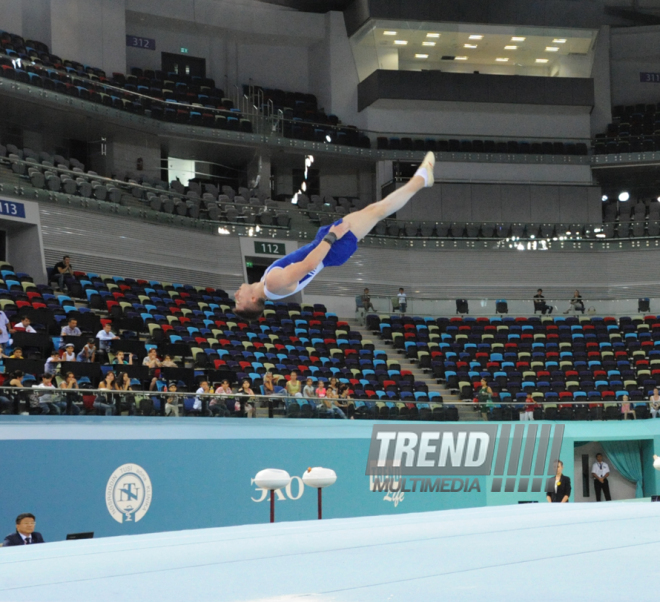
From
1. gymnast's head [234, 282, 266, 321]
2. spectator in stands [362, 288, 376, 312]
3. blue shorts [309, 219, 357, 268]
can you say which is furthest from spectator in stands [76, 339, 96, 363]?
spectator in stands [362, 288, 376, 312]

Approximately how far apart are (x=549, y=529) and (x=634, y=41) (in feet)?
110

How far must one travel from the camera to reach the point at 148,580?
357 centimetres

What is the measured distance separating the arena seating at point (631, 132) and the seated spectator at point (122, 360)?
22.9 m

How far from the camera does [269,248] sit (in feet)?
87.0

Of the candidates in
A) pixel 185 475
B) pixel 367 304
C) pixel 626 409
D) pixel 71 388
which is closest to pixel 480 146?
pixel 367 304

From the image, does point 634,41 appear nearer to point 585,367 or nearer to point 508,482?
point 585,367

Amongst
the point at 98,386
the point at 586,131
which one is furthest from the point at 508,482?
the point at 586,131

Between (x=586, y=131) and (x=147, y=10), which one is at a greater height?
(x=147, y=10)

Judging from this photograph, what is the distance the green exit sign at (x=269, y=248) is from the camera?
26.4 metres

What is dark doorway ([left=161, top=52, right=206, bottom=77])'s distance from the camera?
3136 centimetres

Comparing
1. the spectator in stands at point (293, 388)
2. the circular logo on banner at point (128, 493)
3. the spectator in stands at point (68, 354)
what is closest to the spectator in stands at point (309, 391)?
the spectator in stands at point (293, 388)

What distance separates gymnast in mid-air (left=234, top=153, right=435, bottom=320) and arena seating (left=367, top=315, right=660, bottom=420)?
1193 cm

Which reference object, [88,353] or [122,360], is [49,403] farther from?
[122,360]

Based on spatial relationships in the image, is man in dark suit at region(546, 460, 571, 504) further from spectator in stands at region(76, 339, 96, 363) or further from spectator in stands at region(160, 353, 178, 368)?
spectator in stands at region(76, 339, 96, 363)
